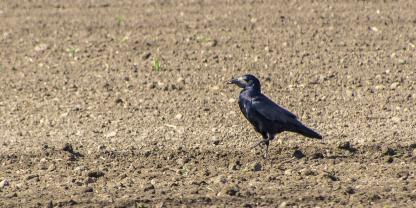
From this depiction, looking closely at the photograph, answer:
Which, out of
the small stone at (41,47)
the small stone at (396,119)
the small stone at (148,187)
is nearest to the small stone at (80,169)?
the small stone at (148,187)

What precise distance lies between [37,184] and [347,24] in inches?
332

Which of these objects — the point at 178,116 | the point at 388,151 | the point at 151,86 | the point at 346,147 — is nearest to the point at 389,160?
the point at 388,151

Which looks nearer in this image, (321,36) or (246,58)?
(246,58)

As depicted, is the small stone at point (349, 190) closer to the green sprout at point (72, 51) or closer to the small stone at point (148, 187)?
the small stone at point (148, 187)

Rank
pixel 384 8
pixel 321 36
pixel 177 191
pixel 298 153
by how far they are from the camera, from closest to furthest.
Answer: pixel 177 191 → pixel 298 153 → pixel 321 36 → pixel 384 8

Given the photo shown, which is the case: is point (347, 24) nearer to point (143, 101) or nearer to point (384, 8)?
point (384, 8)

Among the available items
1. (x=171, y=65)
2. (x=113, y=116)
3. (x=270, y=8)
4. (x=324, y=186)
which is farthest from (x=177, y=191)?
(x=270, y=8)

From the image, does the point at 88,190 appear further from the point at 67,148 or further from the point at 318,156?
the point at 318,156

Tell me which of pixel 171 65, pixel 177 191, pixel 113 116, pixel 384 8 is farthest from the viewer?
pixel 384 8

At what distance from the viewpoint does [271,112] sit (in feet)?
34.1

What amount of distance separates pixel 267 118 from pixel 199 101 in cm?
266

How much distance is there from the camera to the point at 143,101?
13102 millimetres

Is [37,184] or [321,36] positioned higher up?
[321,36]

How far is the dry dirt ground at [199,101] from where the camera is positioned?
952 centimetres
